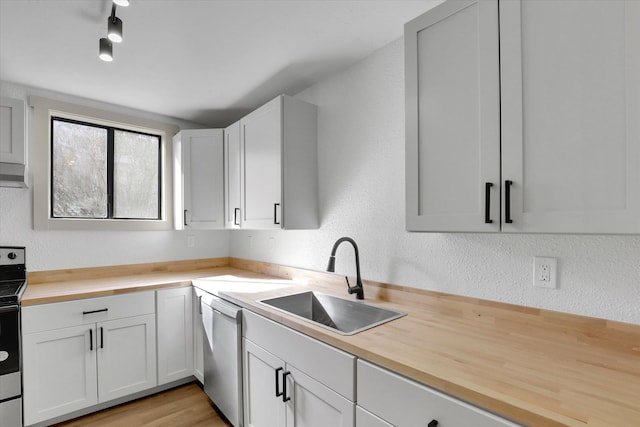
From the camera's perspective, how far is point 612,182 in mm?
874

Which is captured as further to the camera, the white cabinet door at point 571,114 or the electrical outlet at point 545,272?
the electrical outlet at point 545,272

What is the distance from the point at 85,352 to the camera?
2.06m

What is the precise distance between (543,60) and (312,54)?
1.28 metres

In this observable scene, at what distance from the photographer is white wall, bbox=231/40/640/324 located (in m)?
1.15

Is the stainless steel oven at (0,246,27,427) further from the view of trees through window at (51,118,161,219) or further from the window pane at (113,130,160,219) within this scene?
the window pane at (113,130,160,219)

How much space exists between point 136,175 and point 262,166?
4.84 ft

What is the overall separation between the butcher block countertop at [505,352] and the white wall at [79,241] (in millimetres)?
547

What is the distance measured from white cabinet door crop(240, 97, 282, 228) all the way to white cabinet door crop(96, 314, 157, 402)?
3.52 ft

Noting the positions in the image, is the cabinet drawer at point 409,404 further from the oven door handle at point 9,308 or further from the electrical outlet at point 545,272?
the oven door handle at point 9,308

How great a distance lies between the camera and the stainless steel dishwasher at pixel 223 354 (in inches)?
73.7

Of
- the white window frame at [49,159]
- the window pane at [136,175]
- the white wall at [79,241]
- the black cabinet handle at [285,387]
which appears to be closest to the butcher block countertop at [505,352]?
the black cabinet handle at [285,387]

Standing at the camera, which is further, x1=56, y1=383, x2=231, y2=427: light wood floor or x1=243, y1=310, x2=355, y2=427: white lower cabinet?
x1=56, y1=383, x2=231, y2=427: light wood floor

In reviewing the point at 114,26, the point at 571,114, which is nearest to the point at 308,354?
the point at 571,114

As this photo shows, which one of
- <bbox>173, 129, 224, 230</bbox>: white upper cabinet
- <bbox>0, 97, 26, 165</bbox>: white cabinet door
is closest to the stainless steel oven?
<bbox>0, 97, 26, 165</bbox>: white cabinet door
